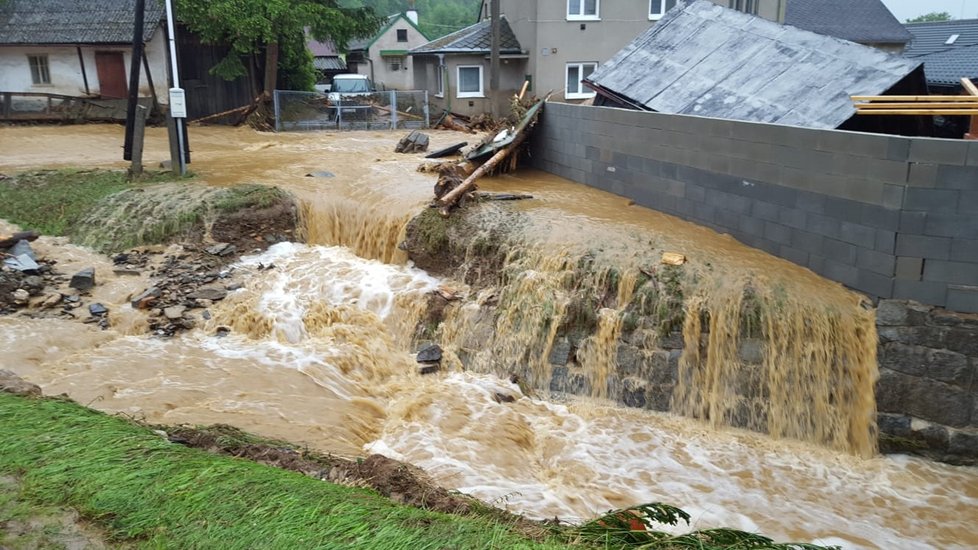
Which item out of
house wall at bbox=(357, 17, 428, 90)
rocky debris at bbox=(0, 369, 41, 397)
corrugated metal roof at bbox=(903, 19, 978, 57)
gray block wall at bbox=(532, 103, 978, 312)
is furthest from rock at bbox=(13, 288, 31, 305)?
house wall at bbox=(357, 17, 428, 90)

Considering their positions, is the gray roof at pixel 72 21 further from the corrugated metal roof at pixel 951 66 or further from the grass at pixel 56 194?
the corrugated metal roof at pixel 951 66

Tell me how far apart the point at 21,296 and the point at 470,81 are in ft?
58.7

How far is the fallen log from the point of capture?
10.5 m

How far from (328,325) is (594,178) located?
5740 millimetres

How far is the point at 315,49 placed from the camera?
47.3 m

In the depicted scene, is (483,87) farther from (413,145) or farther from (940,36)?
(940,36)

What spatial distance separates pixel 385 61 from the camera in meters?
42.8

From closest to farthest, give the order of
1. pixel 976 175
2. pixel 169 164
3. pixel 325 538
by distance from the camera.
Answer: pixel 325 538 < pixel 976 175 < pixel 169 164

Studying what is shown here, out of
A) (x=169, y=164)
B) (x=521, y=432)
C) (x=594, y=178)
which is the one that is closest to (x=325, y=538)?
(x=521, y=432)

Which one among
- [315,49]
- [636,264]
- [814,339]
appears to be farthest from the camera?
[315,49]

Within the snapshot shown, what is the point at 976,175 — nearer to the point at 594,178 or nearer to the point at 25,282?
the point at 594,178

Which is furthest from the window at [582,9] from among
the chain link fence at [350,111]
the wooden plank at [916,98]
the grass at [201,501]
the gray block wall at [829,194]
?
the grass at [201,501]

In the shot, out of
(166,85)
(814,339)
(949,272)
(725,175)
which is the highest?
(166,85)

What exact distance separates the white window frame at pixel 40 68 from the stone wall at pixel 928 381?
83.6 ft
